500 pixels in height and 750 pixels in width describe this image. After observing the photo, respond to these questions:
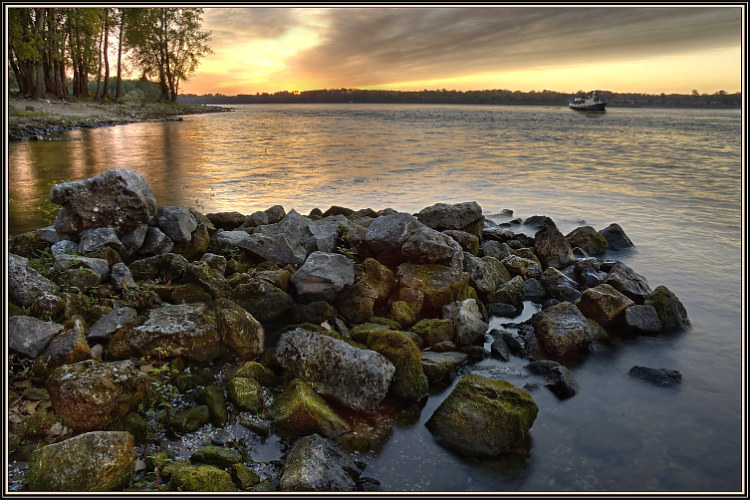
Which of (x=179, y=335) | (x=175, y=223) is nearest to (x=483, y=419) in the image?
(x=179, y=335)

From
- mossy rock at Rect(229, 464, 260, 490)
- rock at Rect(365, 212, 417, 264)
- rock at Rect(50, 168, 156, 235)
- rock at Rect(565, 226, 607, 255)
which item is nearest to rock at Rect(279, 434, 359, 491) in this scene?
mossy rock at Rect(229, 464, 260, 490)

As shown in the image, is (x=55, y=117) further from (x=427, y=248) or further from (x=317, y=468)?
(x=317, y=468)

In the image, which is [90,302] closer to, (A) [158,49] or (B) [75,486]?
(B) [75,486]

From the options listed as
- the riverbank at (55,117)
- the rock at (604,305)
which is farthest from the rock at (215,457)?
the riverbank at (55,117)

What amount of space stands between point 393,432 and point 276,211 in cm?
731

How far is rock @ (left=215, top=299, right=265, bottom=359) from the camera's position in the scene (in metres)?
6.21

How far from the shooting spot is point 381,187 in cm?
2089

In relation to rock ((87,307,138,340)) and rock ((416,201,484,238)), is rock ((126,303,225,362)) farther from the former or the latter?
rock ((416,201,484,238))

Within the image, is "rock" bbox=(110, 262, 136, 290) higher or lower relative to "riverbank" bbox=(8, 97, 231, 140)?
lower

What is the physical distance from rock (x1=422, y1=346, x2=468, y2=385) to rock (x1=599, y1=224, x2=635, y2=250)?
26.6 feet

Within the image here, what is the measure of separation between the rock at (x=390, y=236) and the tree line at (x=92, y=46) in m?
38.9

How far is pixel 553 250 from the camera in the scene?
10555 mm

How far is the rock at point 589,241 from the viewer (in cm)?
1203

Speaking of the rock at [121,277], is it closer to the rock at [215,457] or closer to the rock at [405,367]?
the rock at [215,457]
